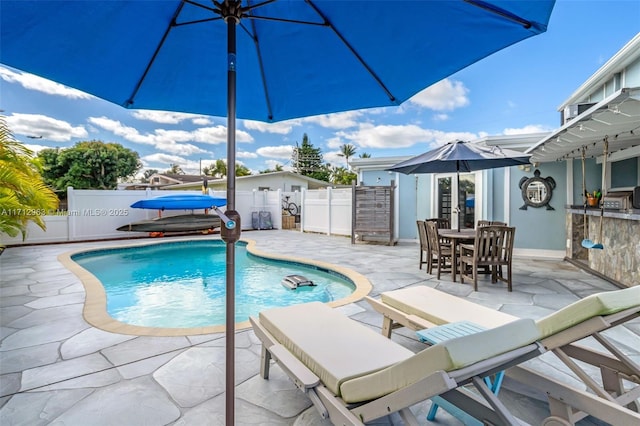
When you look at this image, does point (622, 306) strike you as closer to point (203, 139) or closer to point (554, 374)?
point (554, 374)

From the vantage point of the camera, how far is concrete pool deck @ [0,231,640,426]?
206cm

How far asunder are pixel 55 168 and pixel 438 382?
28.6m

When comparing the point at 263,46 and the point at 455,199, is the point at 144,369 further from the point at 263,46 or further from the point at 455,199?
the point at 455,199

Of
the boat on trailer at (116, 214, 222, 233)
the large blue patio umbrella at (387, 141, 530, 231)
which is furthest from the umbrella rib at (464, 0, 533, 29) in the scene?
the boat on trailer at (116, 214, 222, 233)

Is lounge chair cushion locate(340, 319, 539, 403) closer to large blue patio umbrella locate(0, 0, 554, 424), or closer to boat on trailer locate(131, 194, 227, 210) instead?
large blue patio umbrella locate(0, 0, 554, 424)

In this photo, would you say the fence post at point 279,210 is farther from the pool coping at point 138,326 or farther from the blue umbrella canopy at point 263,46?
the blue umbrella canopy at point 263,46

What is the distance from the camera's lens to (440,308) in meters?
2.88

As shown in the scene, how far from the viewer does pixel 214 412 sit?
2.08 metres

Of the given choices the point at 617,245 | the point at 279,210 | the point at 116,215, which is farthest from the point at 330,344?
the point at 279,210

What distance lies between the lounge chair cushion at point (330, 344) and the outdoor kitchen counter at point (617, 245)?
15.1 feet

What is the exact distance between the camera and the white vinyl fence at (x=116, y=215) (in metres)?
10.2

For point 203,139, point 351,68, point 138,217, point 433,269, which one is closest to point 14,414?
point 351,68

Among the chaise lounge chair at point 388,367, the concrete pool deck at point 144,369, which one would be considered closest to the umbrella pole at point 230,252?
the chaise lounge chair at point 388,367

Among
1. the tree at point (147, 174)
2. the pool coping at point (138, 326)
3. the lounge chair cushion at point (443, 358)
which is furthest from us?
the tree at point (147, 174)
